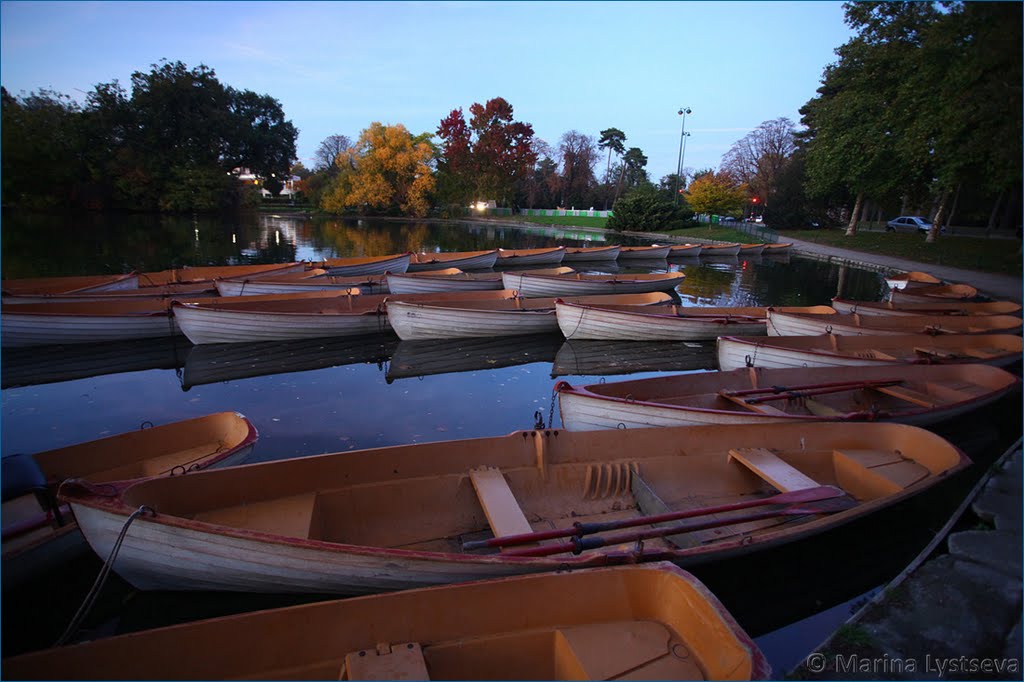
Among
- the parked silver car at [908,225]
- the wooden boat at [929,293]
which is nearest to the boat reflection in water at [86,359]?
the wooden boat at [929,293]

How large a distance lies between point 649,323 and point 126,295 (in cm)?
1353

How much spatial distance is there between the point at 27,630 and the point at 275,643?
3028mm

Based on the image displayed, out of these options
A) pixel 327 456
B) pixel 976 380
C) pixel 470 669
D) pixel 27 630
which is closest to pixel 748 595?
pixel 470 669

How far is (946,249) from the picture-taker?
1128 inches

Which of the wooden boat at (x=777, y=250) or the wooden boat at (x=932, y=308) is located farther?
the wooden boat at (x=777, y=250)

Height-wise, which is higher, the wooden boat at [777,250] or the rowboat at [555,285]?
the wooden boat at [777,250]

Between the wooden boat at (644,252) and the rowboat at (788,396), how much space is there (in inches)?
978

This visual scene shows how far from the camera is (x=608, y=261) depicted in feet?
107

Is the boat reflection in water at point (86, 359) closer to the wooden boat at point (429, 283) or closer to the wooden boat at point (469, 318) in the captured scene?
Answer: the wooden boat at point (469, 318)

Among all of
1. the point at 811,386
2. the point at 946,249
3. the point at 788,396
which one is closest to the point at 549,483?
the point at 788,396

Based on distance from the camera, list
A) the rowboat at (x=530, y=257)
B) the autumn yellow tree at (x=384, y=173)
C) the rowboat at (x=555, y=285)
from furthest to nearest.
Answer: the autumn yellow tree at (x=384, y=173), the rowboat at (x=530, y=257), the rowboat at (x=555, y=285)

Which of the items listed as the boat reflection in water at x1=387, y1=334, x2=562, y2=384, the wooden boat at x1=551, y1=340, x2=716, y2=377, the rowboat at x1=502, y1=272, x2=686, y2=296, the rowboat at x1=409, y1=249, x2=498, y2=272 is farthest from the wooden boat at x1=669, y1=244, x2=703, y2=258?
the boat reflection in water at x1=387, y1=334, x2=562, y2=384

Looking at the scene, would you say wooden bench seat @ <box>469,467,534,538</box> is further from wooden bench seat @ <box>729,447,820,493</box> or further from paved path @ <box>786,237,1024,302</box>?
paved path @ <box>786,237,1024,302</box>

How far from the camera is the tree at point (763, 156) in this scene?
5412 centimetres
